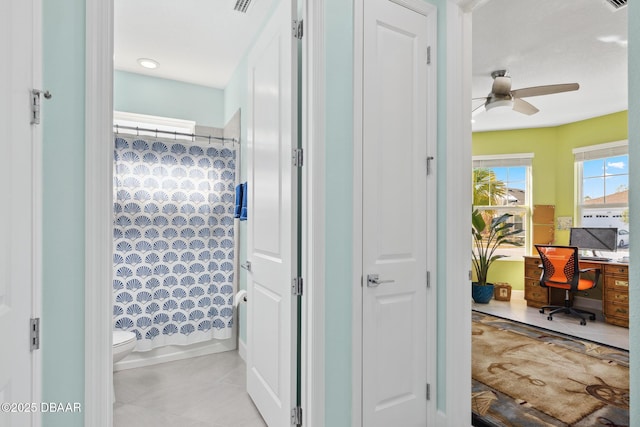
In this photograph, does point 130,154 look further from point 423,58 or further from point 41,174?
point 423,58

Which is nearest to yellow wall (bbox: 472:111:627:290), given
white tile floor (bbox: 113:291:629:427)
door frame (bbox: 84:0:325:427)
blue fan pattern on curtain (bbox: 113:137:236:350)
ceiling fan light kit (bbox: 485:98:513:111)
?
white tile floor (bbox: 113:291:629:427)

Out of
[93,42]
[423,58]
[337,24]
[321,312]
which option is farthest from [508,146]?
[93,42]

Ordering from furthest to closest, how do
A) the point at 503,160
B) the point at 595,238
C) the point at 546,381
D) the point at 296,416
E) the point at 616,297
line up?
the point at 503,160 → the point at 595,238 → the point at 616,297 → the point at 546,381 → the point at 296,416

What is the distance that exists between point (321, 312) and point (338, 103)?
1.01 m

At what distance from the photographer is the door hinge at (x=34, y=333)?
0.96m

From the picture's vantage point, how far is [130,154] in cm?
270

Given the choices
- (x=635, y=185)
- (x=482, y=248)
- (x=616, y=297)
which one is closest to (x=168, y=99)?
(x=635, y=185)

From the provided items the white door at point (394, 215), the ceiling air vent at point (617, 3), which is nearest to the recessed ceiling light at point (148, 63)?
the white door at point (394, 215)

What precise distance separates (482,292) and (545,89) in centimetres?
304

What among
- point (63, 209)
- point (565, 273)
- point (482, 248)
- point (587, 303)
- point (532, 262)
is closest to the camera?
point (63, 209)

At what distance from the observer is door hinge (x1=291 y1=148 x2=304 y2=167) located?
64.5 inches

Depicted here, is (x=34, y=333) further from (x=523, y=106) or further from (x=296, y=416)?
(x=523, y=106)

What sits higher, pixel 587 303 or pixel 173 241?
pixel 173 241

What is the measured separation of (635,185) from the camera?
2.60 feet
